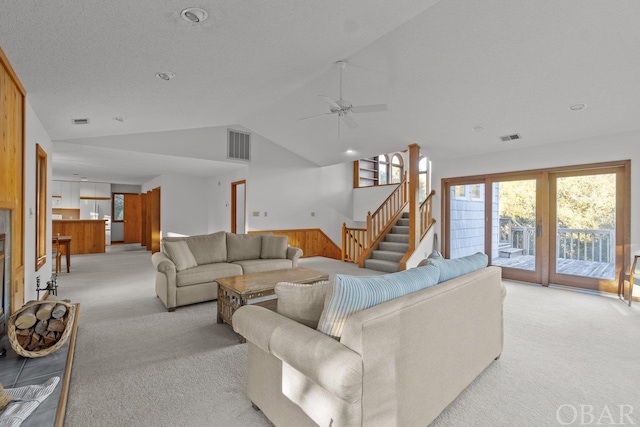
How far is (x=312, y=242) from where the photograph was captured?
8219 millimetres

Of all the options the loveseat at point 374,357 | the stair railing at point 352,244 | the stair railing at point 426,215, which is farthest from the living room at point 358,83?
the loveseat at point 374,357

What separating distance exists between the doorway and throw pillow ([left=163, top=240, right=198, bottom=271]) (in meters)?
4.70

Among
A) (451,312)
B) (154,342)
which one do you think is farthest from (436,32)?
(154,342)

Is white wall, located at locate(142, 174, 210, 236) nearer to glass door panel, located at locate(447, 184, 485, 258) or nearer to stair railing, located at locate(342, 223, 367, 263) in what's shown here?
stair railing, located at locate(342, 223, 367, 263)

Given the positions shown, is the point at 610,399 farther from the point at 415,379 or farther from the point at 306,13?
the point at 306,13

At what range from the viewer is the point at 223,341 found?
112 inches

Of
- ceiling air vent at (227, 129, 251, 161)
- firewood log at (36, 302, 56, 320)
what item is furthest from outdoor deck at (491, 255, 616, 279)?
firewood log at (36, 302, 56, 320)

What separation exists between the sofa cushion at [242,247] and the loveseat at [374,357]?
2.96 meters

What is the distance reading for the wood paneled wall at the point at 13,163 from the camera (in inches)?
92.3

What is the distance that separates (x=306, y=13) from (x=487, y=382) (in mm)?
2978

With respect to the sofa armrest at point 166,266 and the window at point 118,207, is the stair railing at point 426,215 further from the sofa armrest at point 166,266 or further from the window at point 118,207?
the window at point 118,207

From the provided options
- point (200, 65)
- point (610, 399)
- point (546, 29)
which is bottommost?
point (610, 399)

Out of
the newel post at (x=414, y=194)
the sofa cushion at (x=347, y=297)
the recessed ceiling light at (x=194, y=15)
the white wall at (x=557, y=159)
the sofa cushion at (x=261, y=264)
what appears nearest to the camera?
→ the sofa cushion at (x=347, y=297)

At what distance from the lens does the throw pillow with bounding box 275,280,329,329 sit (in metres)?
1.66
